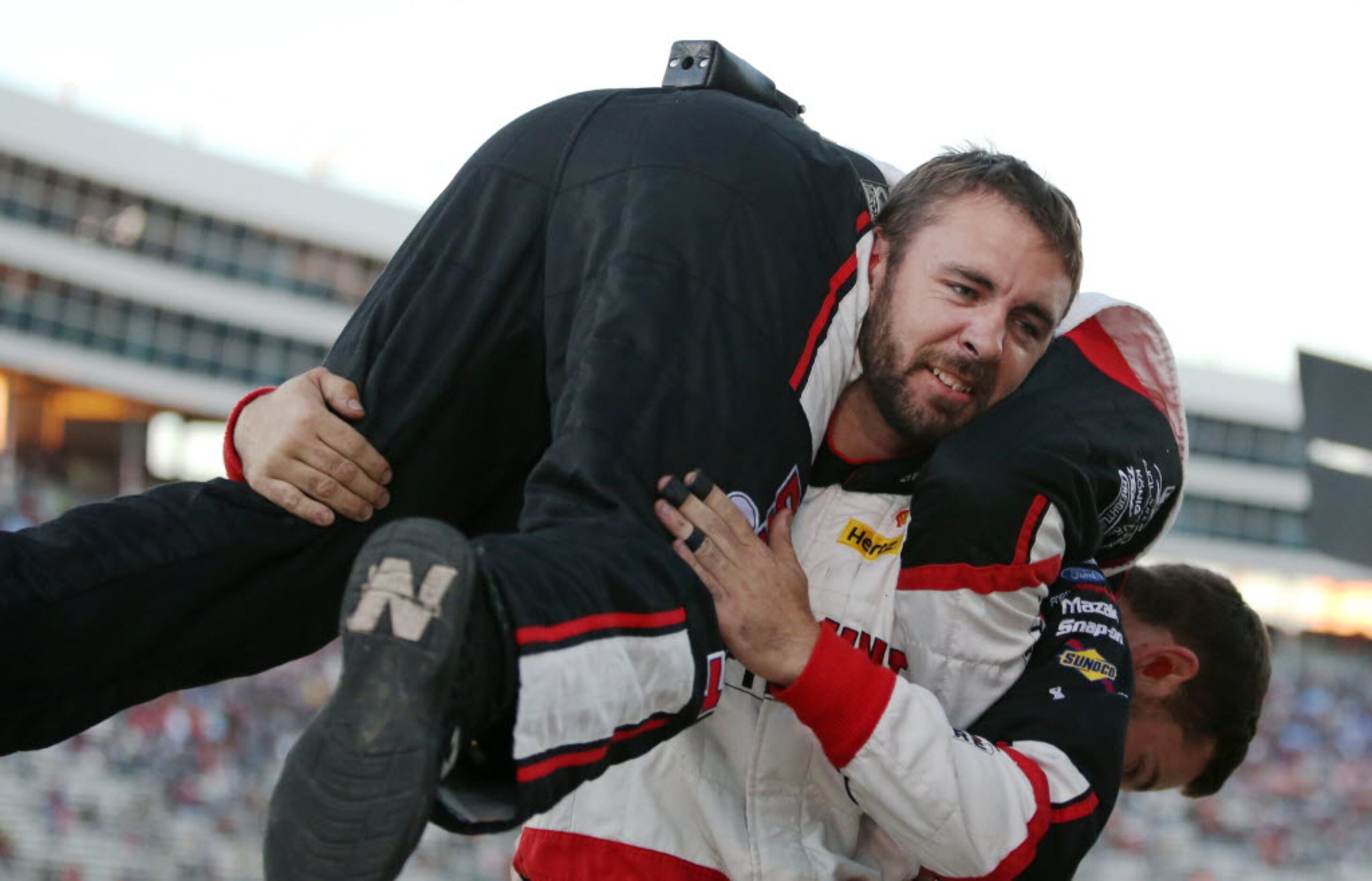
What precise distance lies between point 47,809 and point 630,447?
1224 cm

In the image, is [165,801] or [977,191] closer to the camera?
[977,191]

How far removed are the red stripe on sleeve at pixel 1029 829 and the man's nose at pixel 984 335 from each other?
612 millimetres

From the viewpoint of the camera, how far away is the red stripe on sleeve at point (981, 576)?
2.37 metres

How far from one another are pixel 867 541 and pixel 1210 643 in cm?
117

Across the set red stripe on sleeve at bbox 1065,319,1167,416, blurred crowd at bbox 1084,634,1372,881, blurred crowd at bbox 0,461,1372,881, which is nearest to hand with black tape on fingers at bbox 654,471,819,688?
red stripe on sleeve at bbox 1065,319,1167,416

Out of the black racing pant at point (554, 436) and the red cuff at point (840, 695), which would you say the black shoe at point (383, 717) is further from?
the red cuff at point (840, 695)

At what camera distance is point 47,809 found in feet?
41.3

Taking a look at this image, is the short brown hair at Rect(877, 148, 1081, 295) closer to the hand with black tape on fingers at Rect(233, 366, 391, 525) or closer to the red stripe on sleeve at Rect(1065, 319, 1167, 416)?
the red stripe on sleeve at Rect(1065, 319, 1167, 416)

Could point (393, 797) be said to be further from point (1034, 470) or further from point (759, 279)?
point (1034, 470)

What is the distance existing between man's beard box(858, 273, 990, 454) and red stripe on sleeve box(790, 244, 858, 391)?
17 centimetres

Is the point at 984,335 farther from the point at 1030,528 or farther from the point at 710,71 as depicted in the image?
the point at 710,71

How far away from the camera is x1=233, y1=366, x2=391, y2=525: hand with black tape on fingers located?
7.63ft

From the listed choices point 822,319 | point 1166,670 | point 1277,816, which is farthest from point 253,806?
point 822,319

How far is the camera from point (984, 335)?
233cm
